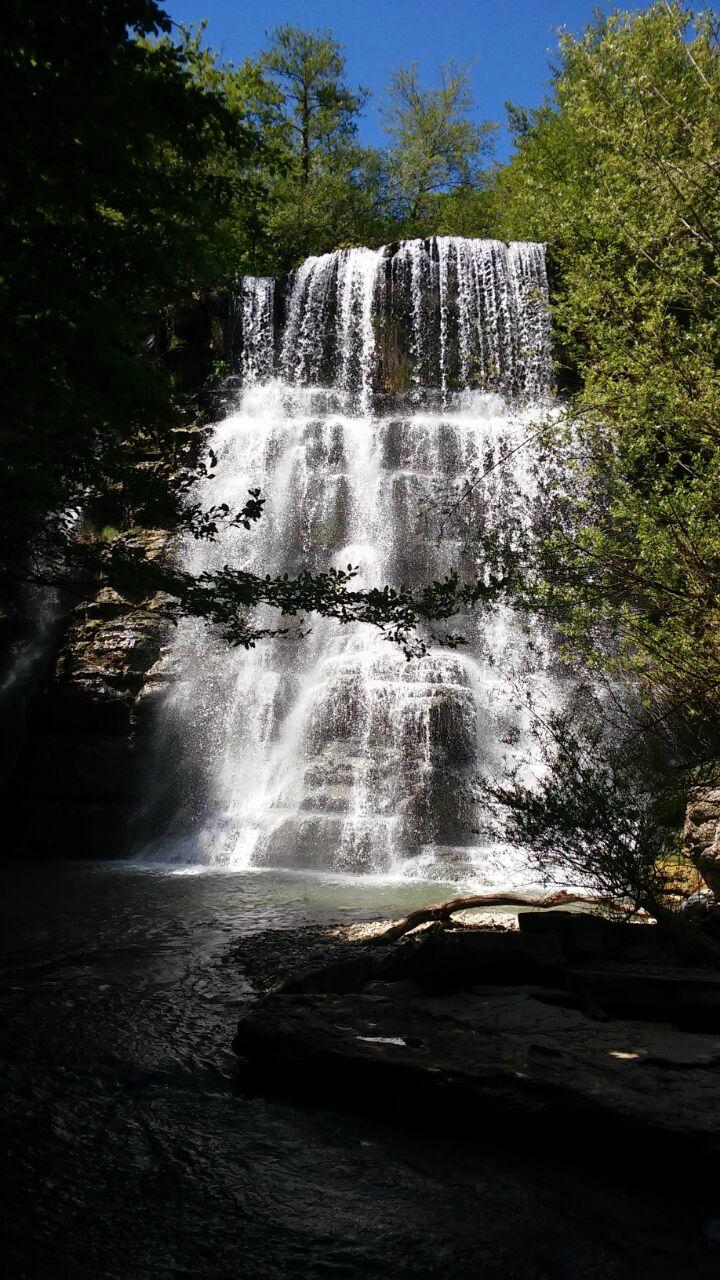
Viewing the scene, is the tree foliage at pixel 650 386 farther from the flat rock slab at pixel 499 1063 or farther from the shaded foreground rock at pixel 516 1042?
the flat rock slab at pixel 499 1063

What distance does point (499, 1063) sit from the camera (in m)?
3.89

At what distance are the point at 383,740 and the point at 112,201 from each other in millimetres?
10944

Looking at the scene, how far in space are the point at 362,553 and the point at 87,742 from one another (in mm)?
7858

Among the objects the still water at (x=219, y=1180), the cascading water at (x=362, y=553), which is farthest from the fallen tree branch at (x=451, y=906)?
the cascading water at (x=362, y=553)

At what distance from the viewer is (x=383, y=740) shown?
47.0 ft

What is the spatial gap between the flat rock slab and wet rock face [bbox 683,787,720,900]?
3707 mm

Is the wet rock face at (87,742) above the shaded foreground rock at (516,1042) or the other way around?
above

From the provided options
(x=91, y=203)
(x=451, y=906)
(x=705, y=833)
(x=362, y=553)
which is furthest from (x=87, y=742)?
(x=91, y=203)

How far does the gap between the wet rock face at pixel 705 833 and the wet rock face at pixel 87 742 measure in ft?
34.8

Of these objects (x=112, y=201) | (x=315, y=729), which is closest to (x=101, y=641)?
(x=315, y=729)

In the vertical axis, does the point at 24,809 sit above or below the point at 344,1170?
above

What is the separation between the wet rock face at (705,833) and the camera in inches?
310

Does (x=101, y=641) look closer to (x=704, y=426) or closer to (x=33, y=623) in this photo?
(x=33, y=623)

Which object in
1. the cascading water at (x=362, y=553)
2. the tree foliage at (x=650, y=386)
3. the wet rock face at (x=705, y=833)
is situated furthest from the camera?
the cascading water at (x=362, y=553)
